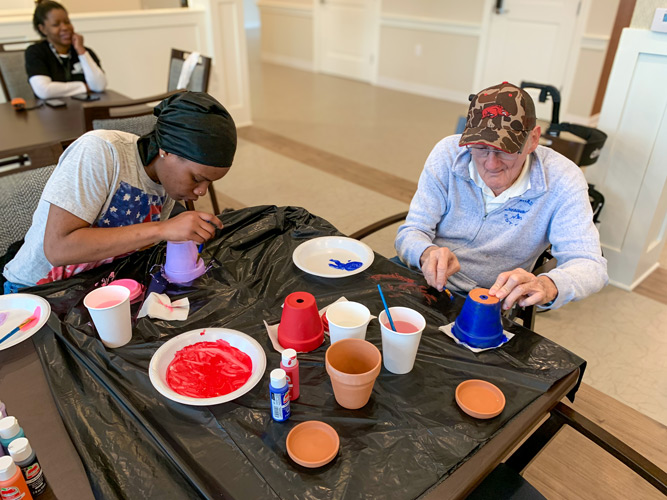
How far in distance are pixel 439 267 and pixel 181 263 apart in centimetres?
66

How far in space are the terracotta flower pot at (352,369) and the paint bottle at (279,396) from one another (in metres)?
0.09

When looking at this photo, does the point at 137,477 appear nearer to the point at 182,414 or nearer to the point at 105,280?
the point at 182,414

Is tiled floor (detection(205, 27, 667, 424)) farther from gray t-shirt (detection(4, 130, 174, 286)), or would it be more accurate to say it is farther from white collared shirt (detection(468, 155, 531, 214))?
gray t-shirt (detection(4, 130, 174, 286))

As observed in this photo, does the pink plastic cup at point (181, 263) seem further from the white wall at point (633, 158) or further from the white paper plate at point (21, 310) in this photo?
the white wall at point (633, 158)

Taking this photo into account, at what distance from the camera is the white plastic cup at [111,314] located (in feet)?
3.16

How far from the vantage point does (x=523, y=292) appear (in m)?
1.10

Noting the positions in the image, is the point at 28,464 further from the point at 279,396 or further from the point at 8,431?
the point at 279,396

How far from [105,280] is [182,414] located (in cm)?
51

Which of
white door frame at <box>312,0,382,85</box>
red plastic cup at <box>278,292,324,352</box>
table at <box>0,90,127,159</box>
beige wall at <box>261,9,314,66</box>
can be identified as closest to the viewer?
red plastic cup at <box>278,292,324,352</box>

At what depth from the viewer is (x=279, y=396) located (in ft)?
2.69

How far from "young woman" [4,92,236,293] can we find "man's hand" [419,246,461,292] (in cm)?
56

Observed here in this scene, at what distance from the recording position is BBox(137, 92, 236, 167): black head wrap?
45.7 inches

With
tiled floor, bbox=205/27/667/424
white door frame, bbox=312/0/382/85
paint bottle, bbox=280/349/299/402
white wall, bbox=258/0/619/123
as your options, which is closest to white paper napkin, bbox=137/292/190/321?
paint bottle, bbox=280/349/299/402

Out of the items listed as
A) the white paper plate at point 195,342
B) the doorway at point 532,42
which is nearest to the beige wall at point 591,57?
the doorway at point 532,42
